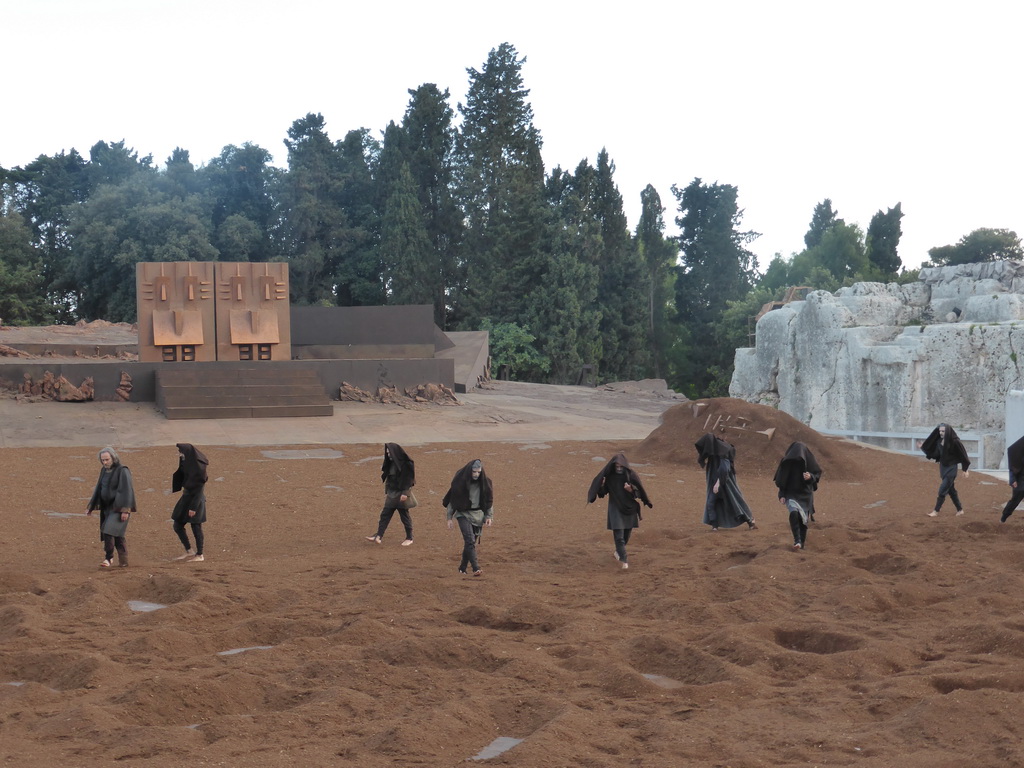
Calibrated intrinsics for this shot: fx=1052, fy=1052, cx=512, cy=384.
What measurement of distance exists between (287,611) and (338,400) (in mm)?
18426

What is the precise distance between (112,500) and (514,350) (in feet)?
120

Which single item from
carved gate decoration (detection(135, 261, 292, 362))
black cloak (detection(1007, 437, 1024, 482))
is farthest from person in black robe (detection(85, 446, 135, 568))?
carved gate decoration (detection(135, 261, 292, 362))

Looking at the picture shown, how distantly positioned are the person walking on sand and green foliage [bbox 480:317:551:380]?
36.0 meters

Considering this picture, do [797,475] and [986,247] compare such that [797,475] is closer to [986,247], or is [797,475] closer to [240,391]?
[240,391]

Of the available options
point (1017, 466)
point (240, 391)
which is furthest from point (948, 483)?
point (240, 391)

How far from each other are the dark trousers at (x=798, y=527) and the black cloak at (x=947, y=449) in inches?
131

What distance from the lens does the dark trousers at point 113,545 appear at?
39.4ft

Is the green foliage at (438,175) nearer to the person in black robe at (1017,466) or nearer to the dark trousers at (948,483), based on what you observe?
the dark trousers at (948,483)

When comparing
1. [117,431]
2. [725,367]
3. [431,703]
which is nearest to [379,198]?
[725,367]

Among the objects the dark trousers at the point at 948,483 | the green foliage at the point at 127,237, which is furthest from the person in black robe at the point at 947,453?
the green foliage at the point at 127,237

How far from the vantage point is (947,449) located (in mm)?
14773

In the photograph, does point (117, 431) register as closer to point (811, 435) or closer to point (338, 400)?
point (338, 400)

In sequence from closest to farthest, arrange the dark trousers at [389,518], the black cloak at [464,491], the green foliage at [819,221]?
the black cloak at [464,491] → the dark trousers at [389,518] → the green foliage at [819,221]

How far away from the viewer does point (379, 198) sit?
57.1m
